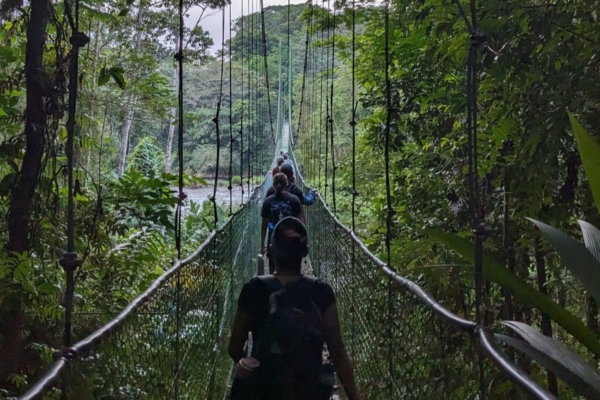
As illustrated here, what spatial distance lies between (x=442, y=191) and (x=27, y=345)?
1.82 m

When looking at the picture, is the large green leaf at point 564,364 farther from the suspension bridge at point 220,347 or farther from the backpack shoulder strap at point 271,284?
the backpack shoulder strap at point 271,284

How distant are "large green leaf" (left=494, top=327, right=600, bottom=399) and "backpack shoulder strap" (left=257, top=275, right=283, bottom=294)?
597 mm

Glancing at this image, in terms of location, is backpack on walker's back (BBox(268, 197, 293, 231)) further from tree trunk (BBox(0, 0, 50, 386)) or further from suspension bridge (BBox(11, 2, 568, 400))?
tree trunk (BBox(0, 0, 50, 386))

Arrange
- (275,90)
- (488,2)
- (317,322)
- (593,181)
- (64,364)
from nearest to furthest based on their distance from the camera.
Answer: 1. (64,364)
2. (593,181)
3. (317,322)
4. (488,2)
5. (275,90)

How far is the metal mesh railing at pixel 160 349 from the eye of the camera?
1043 mm

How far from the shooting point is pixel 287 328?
4.49 feet

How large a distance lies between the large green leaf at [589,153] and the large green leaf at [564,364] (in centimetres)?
35

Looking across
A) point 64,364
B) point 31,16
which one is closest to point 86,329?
point 31,16

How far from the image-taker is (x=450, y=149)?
2.91m

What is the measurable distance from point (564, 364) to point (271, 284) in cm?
66

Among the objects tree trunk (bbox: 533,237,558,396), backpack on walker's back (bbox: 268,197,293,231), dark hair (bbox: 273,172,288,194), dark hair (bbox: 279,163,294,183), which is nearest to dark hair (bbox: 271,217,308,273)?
tree trunk (bbox: 533,237,558,396)

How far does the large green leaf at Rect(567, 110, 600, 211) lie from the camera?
1120mm

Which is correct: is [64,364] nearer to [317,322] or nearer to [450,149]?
[317,322]

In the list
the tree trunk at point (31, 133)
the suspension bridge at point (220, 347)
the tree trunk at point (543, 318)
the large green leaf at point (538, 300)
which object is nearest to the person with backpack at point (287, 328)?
the suspension bridge at point (220, 347)
